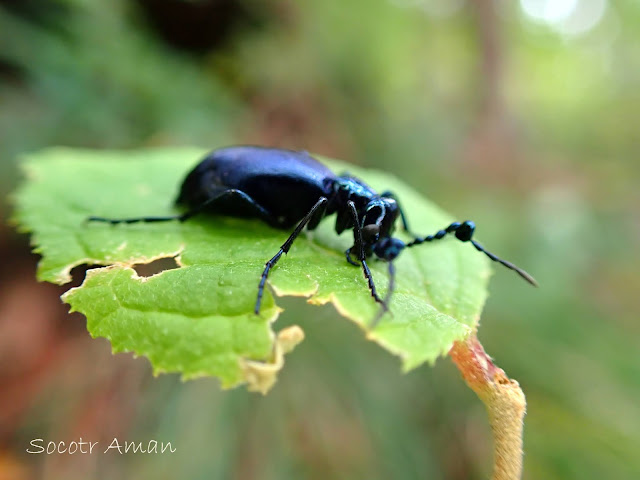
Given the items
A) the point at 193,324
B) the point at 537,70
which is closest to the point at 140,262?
the point at 193,324

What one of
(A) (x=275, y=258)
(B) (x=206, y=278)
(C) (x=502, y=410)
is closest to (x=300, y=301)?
(A) (x=275, y=258)

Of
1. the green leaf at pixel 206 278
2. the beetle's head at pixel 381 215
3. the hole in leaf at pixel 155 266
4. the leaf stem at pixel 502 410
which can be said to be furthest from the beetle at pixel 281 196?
the leaf stem at pixel 502 410

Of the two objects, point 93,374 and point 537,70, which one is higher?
point 537,70

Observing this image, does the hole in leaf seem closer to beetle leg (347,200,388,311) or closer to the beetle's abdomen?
the beetle's abdomen

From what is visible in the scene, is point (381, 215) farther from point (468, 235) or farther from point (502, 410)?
point (502, 410)

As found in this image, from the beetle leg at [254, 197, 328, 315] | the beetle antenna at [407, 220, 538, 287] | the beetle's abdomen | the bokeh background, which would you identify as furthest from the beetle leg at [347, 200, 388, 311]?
the bokeh background

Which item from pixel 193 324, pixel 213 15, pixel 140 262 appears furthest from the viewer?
pixel 213 15

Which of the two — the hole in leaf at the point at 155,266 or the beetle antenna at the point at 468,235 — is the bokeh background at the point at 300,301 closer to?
the hole in leaf at the point at 155,266

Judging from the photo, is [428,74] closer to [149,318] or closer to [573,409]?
[573,409]
